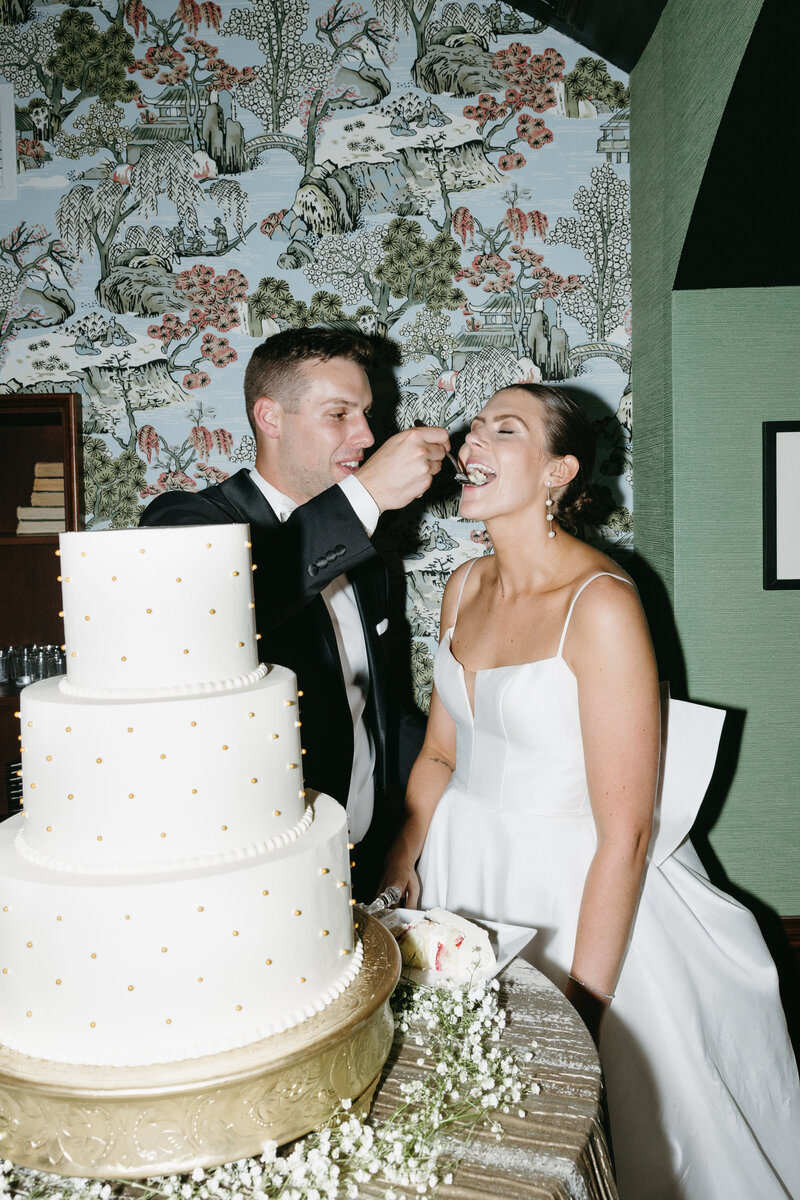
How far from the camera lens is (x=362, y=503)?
176 cm

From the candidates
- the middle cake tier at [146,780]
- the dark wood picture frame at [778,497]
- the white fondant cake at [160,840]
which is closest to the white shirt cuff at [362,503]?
the white fondant cake at [160,840]

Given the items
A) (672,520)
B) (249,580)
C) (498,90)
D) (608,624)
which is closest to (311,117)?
(498,90)

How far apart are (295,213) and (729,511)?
1.69 metres

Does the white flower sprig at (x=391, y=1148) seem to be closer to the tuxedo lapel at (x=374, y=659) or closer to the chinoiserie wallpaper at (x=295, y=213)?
the tuxedo lapel at (x=374, y=659)

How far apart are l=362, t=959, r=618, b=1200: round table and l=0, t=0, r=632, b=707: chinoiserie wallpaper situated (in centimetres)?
200

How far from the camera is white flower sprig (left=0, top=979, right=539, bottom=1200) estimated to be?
973 mm

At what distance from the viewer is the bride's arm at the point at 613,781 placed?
1745 millimetres

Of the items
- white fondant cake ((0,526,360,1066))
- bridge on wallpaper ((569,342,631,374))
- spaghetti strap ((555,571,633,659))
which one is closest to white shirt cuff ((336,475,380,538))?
spaghetti strap ((555,571,633,659))

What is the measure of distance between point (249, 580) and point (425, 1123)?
0.70m

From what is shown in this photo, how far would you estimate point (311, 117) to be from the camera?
2.94 meters

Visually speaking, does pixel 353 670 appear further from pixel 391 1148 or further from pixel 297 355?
pixel 391 1148

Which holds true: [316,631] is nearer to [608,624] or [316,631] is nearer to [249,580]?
[608,624]

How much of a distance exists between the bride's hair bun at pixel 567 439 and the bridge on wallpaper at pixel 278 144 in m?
1.38

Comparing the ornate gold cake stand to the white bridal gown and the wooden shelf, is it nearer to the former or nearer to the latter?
the white bridal gown
